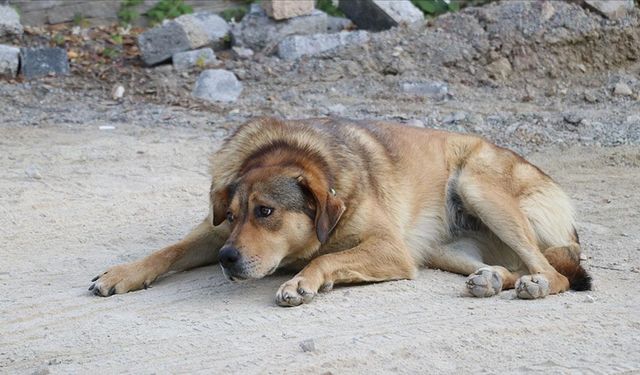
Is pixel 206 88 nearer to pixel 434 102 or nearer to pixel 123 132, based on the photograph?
pixel 123 132

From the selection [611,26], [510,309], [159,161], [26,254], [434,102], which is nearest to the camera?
[510,309]

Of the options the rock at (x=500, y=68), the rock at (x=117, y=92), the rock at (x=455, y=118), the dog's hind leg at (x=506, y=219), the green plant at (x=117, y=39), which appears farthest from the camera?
the green plant at (x=117, y=39)

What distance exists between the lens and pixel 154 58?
40.5 feet

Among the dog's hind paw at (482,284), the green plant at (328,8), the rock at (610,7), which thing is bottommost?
the green plant at (328,8)

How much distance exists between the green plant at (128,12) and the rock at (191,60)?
4.29ft

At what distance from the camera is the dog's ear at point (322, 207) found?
19.9 ft

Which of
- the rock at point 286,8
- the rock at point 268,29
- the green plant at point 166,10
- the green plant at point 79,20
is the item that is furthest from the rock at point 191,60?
the green plant at point 79,20

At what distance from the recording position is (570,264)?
6.45 meters

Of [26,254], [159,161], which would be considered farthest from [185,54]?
[26,254]

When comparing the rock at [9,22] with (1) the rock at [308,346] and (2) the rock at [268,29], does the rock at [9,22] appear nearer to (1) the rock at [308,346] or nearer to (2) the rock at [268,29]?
(2) the rock at [268,29]

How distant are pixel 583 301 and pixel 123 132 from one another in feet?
18.3

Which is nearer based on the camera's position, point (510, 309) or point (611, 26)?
point (510, 309)

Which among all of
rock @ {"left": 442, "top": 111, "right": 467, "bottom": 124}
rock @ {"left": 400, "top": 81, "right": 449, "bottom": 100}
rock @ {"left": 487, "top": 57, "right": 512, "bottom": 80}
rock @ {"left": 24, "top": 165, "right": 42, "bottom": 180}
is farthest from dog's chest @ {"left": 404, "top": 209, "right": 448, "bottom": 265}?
rock @ {"left": 487, "top": 57, "right": 512, "bottom": 80}

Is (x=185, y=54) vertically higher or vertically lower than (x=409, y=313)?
lower
